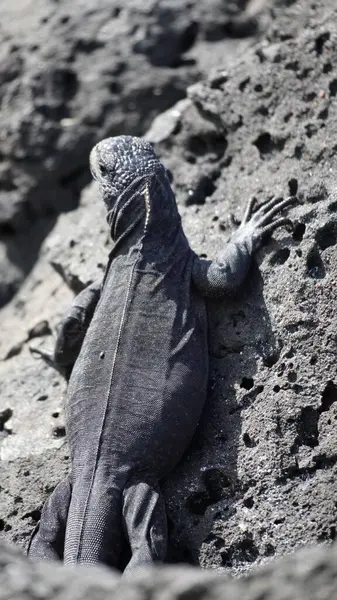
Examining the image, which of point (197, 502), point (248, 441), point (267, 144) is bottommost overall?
point (197, 502)

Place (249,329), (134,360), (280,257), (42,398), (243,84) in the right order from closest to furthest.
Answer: (134,360) < (249,329) < (280,257) < (42,398) < (243,84)

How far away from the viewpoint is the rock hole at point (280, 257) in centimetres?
632

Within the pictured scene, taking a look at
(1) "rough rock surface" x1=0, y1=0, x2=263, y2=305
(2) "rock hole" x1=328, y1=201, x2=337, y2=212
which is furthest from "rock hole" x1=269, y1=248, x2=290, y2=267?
(1) "rough rock surface" x1=0, y1=0, x2=263, y2=305

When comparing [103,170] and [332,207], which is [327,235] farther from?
[103,170]

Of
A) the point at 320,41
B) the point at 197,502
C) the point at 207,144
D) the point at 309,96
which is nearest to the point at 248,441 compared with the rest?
the point at 197,502

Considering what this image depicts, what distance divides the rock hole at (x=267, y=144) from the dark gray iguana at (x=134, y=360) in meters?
0.68

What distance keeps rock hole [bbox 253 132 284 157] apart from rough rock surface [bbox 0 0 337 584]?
0.01 metres

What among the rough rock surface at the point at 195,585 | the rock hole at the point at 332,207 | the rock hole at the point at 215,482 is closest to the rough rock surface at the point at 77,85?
the rock hole at the point at 332,207

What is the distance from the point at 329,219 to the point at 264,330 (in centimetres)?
76

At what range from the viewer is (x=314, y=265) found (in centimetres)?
609

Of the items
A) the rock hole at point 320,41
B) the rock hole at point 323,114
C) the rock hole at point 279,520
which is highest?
the rock hole at point 320,41

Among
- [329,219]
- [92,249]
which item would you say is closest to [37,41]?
[92,249]

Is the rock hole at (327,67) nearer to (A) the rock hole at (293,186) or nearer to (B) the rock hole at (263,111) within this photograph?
(B) the rock hole at (263,111)

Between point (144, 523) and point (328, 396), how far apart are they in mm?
1208
